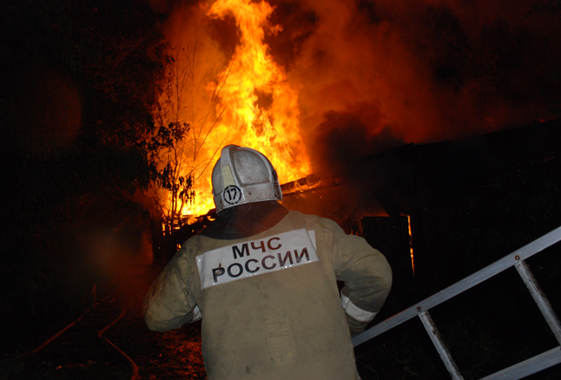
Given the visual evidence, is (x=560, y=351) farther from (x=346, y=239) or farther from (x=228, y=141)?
(x=228, y=141)

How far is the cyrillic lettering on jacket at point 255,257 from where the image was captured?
1771 millimetres

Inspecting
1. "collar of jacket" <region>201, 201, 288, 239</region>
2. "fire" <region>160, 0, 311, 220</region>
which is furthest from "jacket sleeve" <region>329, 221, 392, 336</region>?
"fire" <region>160, 0, 311, 220</region>

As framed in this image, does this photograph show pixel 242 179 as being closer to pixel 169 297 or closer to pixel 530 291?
pixel 169 297

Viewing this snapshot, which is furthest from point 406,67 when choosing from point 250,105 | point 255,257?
point 255,257

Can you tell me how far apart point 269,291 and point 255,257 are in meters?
0.19

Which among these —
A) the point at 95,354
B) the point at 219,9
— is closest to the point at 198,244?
the point at 95,354

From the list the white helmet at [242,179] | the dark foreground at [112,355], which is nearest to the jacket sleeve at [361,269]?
the white helmet at [242,179]

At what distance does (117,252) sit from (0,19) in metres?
14.5

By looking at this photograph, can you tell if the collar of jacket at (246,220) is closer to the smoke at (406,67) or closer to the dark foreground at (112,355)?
the dark foreground at (112,355)

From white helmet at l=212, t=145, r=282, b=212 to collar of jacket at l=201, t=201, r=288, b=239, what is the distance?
53 millimetres

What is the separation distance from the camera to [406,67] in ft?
36.3

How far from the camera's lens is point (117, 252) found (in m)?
18.6

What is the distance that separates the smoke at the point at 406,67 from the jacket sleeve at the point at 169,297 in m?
5.27

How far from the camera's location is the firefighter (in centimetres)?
167
